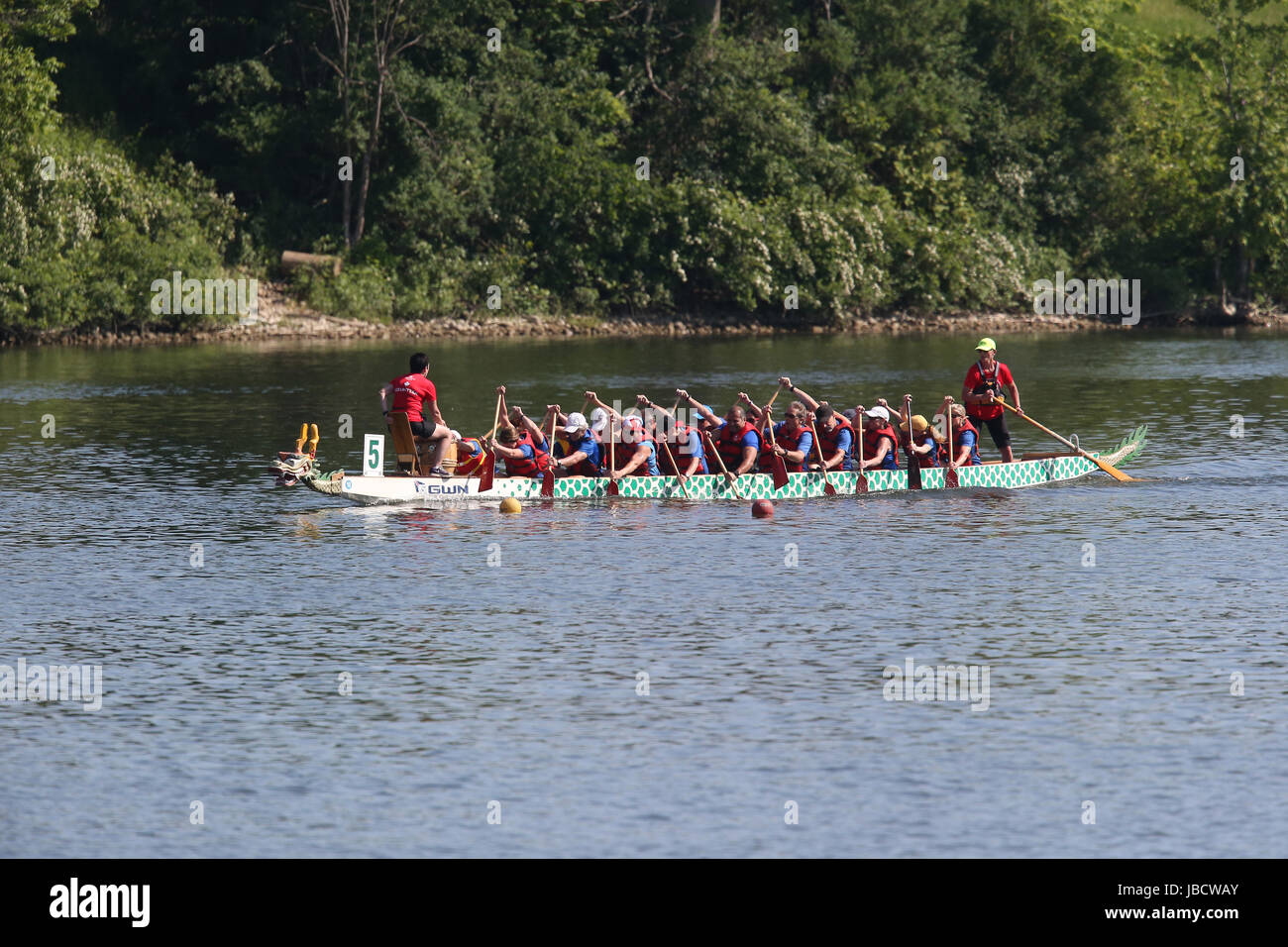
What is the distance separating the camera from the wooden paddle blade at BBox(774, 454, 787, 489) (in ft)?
98.6

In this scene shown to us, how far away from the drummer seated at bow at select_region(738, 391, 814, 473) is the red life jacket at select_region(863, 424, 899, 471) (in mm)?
1328

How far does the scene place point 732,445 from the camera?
30.4 metres

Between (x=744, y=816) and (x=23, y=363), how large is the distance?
162 feet

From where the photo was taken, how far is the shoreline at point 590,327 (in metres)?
69.4

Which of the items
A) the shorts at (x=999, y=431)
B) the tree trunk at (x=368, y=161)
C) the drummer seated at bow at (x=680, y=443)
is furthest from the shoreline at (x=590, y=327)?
A: the shorts at (x=999, y=431)

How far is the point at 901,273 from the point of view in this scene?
81750mm

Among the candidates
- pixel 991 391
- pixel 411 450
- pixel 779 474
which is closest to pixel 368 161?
pixel 991 391

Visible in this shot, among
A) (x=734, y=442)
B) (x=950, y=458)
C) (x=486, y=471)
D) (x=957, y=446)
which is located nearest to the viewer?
(x=486, y=471)

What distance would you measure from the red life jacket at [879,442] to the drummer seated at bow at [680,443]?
128 inches

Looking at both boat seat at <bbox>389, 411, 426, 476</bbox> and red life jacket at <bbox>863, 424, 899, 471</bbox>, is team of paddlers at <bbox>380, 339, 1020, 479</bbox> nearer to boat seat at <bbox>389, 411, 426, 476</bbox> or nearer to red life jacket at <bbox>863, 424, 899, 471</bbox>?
red life jacket at <bbox>863, 424, 899, 471</bbox>

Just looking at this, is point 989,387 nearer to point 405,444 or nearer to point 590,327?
point 405,444

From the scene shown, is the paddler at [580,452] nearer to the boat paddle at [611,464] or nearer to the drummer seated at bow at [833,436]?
the boat paddle at [611,464]

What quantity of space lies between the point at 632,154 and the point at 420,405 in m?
54.8

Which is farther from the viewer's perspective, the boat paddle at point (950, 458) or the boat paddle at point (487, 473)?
the boat paddle at point (950, 458)
